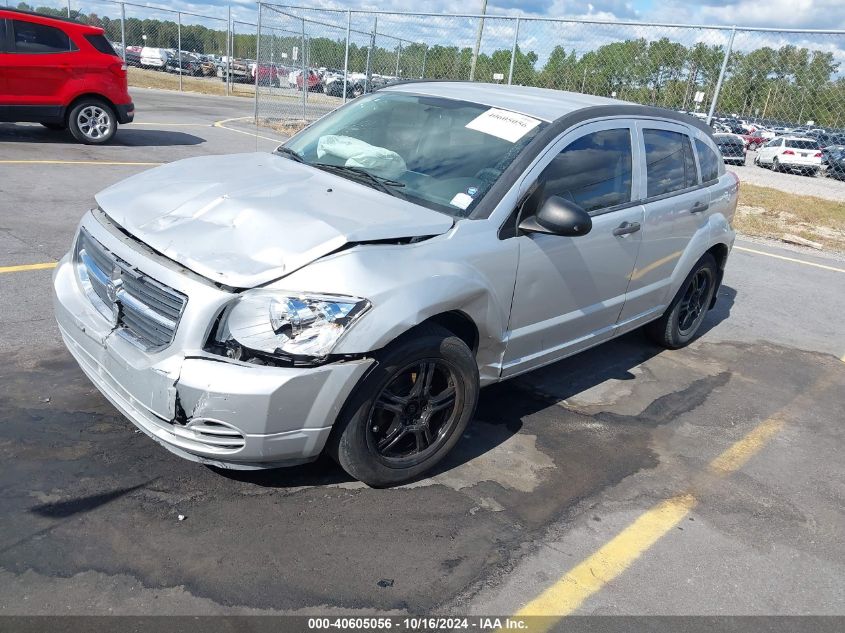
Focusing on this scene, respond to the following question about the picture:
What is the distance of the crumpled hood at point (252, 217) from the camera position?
295 cm

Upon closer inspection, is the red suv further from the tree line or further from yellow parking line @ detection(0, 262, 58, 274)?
yellow parking line @ detection(0, 262, 58, 274)

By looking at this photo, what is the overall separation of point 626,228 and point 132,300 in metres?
2.83

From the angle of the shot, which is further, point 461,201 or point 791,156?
point 791,156

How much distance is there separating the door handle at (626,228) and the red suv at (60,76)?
10.2 metres

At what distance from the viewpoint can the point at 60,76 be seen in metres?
11.3

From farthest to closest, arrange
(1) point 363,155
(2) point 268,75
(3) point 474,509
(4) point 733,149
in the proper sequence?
1. (4) point 733,149
2. (2) point 268,75
3. (1) point 363,155
4. (3) point 474,509

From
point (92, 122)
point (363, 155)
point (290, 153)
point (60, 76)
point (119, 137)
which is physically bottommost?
point (119, 137)

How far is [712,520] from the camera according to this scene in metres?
3.49

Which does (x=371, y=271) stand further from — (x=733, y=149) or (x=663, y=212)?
(x=733, y=149)

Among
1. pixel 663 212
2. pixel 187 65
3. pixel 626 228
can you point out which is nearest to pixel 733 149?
pixel 663 212

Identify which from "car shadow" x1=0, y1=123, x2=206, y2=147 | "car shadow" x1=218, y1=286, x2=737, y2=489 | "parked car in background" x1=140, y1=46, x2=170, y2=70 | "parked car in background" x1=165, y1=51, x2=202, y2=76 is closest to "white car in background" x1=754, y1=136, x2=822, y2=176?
"car shadow" x1=0, y1=123, x2=206, y2=147

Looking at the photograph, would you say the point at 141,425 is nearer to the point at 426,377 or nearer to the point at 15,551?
the point at 15,551

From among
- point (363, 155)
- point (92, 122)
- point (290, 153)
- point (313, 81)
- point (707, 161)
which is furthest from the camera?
point (313, 81)

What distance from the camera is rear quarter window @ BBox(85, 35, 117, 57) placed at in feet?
37.9
